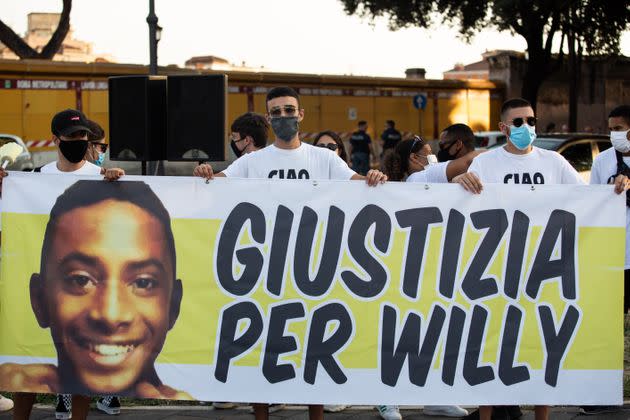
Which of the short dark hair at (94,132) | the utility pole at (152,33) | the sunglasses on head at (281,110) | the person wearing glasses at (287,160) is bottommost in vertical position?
the person wearing glasses at (287,160)

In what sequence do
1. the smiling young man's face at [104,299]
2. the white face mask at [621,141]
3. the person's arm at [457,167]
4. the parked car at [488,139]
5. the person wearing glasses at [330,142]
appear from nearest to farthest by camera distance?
the smiling young man's face at [104,299] → the person's arm at [457,167] → the white face mask at [621,141] → the person wearing glasses at [330,142] → the parked car at [488,139]

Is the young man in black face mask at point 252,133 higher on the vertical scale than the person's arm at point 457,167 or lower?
higher

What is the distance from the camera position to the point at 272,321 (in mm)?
5480

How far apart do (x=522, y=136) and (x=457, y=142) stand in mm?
867

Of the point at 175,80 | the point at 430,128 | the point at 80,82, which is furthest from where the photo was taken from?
the point at 430,128

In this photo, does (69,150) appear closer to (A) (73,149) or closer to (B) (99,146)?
(A) (73,149)

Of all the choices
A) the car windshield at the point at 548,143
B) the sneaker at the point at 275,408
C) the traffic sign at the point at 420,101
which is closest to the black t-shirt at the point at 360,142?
the traffic sign at the point at 420,101

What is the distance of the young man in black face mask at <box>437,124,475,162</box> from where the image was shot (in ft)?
21.8

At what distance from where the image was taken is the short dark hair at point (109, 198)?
5.52 metres

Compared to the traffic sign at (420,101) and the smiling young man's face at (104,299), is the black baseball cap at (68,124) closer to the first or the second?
the smiling young man's face at (104,299)

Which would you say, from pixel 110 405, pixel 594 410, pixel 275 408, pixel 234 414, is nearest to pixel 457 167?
pixel 594 410

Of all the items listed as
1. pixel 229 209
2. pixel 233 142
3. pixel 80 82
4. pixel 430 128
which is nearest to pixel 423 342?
pixel 229 209

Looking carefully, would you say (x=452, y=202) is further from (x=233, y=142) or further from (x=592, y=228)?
(x=233, y=142)

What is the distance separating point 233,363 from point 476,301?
1.30 metres
